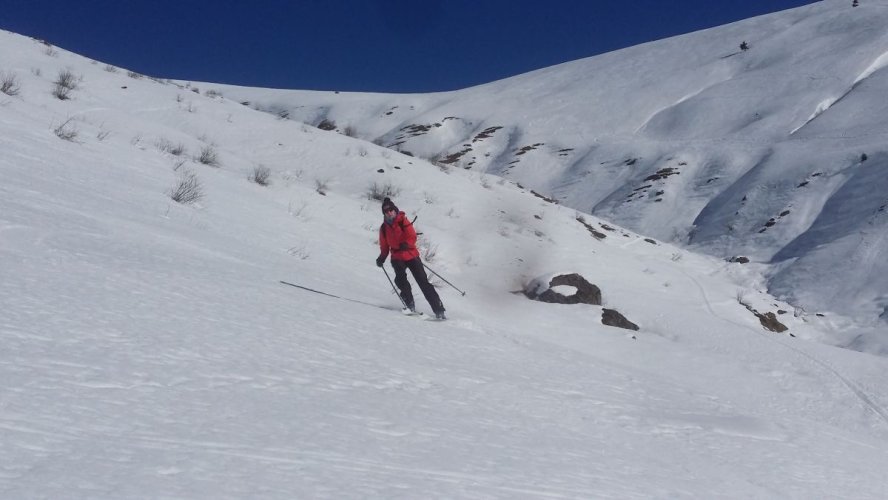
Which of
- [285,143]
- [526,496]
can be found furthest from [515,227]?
[526,496]

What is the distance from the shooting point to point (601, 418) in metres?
3.88

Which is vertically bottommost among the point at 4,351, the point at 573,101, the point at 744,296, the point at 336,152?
the point at 4,351

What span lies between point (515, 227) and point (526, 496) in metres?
11.9

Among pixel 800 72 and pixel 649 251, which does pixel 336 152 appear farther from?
pixel 800 72

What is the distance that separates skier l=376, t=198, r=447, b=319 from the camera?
6781mm

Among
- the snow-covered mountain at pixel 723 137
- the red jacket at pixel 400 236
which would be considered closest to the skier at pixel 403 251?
the red jacket at pixel 400 236

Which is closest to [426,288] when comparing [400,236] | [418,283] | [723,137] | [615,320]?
[418,283]

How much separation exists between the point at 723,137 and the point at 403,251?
67.8 ft

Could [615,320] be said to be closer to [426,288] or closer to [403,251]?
[426,288]

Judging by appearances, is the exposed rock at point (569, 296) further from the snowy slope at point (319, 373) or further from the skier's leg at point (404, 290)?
the skier's leg at point (404, 290)

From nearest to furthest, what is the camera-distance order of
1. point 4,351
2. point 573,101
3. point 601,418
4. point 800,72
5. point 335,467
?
point 335,467, point 4,351, point 601,418, point 800,72, point 573,101

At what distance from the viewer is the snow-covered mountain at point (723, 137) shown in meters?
15.7

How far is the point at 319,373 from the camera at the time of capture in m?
3.38

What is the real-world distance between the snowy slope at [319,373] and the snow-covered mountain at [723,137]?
525 centimetres
